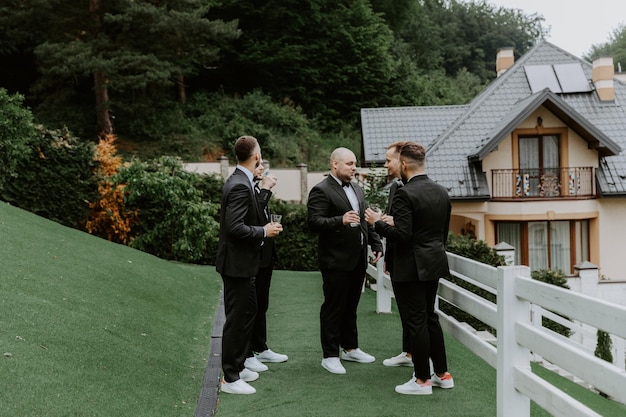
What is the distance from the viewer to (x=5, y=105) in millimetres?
16203

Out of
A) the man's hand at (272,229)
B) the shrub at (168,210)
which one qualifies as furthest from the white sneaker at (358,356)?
the shrub at (168,210)

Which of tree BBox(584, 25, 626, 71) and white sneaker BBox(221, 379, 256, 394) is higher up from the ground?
tree BBox(584, 25, 626, 71)

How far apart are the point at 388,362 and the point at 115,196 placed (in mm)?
13369

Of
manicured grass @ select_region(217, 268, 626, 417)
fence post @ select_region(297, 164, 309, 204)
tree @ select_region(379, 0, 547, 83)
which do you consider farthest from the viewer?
Answer: tree @ select_region(379, 0, 547, 83)

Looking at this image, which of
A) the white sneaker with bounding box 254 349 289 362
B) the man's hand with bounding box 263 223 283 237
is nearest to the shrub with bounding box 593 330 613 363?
the white sneaker with bounding box 254 349 289 362

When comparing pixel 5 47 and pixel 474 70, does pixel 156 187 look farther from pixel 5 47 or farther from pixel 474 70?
pixel 474 70

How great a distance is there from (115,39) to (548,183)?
66.2ft

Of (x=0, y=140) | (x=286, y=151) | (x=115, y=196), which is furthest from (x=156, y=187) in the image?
(x=286, y=151)

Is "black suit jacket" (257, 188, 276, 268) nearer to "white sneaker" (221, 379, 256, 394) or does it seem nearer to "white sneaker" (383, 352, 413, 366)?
"white sneaker" (221, 379, 256, 394)

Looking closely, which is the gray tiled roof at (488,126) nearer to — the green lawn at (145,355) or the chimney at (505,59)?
the chimney at (505,59)

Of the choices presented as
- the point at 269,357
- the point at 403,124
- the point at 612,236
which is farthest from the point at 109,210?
the point at 612,236

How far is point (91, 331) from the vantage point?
7176 millimetres

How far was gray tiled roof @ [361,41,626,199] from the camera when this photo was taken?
23.4 metres

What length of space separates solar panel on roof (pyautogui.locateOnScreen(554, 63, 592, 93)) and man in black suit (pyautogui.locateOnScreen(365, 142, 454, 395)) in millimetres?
22459
